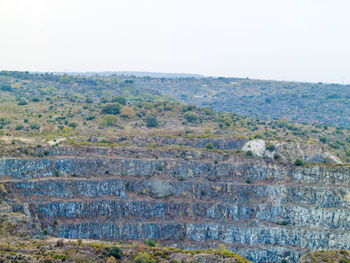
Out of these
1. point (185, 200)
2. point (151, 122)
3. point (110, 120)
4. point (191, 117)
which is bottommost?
point (185, 200)

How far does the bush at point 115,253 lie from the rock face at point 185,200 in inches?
485

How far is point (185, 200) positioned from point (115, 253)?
18.8 m

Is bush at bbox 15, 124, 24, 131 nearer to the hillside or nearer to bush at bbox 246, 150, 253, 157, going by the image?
the hillside

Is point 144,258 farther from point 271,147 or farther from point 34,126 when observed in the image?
point 34,126

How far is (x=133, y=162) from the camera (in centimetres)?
5428

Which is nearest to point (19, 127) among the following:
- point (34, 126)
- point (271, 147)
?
point (34, 126)

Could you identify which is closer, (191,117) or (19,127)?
(19,127)

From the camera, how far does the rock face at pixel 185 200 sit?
4675 cm

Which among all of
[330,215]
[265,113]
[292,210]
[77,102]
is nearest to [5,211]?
[292,210]

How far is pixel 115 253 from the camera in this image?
34125 millimetres

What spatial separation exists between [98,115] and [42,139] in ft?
77.6

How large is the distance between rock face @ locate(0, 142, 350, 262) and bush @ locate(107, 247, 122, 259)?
40.4 ft

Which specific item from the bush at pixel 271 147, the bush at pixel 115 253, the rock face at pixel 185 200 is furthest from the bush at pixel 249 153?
the bush at pixel 115 253

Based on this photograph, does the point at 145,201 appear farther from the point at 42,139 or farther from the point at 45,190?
the point at 42,139
